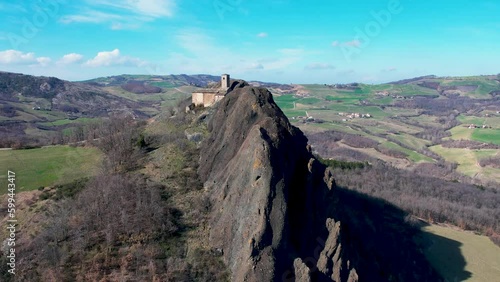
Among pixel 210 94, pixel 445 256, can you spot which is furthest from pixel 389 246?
pixel 210 94

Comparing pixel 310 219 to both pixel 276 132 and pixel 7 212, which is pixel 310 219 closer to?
pixel 276 132

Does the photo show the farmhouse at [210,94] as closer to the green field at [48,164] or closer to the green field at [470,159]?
the green field at [48,164]

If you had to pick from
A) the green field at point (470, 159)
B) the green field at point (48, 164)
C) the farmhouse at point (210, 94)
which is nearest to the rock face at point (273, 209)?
Answer: the green field at point (48, 164)

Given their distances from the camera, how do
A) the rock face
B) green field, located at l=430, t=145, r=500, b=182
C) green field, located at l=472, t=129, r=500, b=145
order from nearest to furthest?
the rock face → green field, located at l=430, t=145, r=500, b=182 → green field, located at l=472, t=129, r=500, b=145

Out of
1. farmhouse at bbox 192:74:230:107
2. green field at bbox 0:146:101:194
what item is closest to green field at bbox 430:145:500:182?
farmhouse at bbox 192:74:230:107

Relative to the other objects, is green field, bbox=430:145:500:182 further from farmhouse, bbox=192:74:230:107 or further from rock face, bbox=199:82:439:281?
farmhouse, bbox=192:74:230:107
